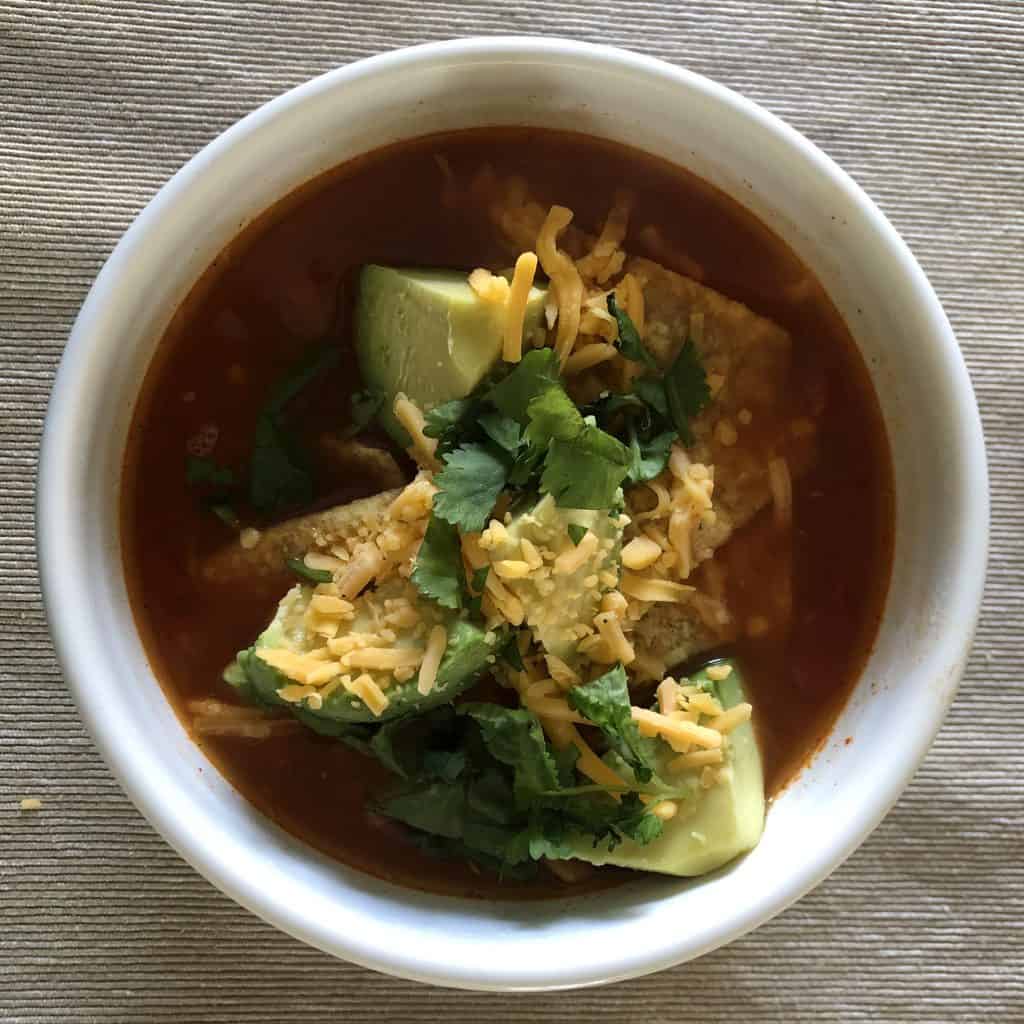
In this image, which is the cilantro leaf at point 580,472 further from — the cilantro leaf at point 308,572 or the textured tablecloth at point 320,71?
the textured tablecloth at point 320,71

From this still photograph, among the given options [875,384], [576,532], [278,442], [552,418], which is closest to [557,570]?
[576,532]

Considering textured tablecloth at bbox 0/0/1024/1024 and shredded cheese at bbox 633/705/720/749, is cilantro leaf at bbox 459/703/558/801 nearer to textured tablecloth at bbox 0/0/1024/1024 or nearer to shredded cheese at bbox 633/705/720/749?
shredded cheese at bbox 633/705/720/749

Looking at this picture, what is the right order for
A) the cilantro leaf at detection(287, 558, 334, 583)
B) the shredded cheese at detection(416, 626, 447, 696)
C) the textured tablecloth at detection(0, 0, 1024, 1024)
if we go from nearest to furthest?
the shredded cheese at detection(416, 626, 447, 696) → the cilantro leaf at detection(287, 558, 334, 583) → the textured tablecloth at detection(0, 0, 1024, 1024)

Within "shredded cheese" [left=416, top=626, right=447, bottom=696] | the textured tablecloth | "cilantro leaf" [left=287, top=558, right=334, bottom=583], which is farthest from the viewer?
the textured tablecloth

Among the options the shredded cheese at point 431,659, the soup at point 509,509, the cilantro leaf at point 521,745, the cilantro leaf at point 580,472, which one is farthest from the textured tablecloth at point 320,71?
the cilantro leaf at point 580,472

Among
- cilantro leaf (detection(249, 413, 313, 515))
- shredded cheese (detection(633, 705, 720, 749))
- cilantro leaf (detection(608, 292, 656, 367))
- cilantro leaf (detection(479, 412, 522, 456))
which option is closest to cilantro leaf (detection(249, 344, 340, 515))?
cilantro leaf (detection(249, 413, 313, 515))

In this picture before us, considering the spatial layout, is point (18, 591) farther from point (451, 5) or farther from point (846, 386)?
point (846, 386)

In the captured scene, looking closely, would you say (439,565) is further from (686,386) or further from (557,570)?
(686,386)

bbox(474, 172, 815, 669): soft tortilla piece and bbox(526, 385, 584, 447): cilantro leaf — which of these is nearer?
bbox(526, 385, 584, 447): cilantro leaf
